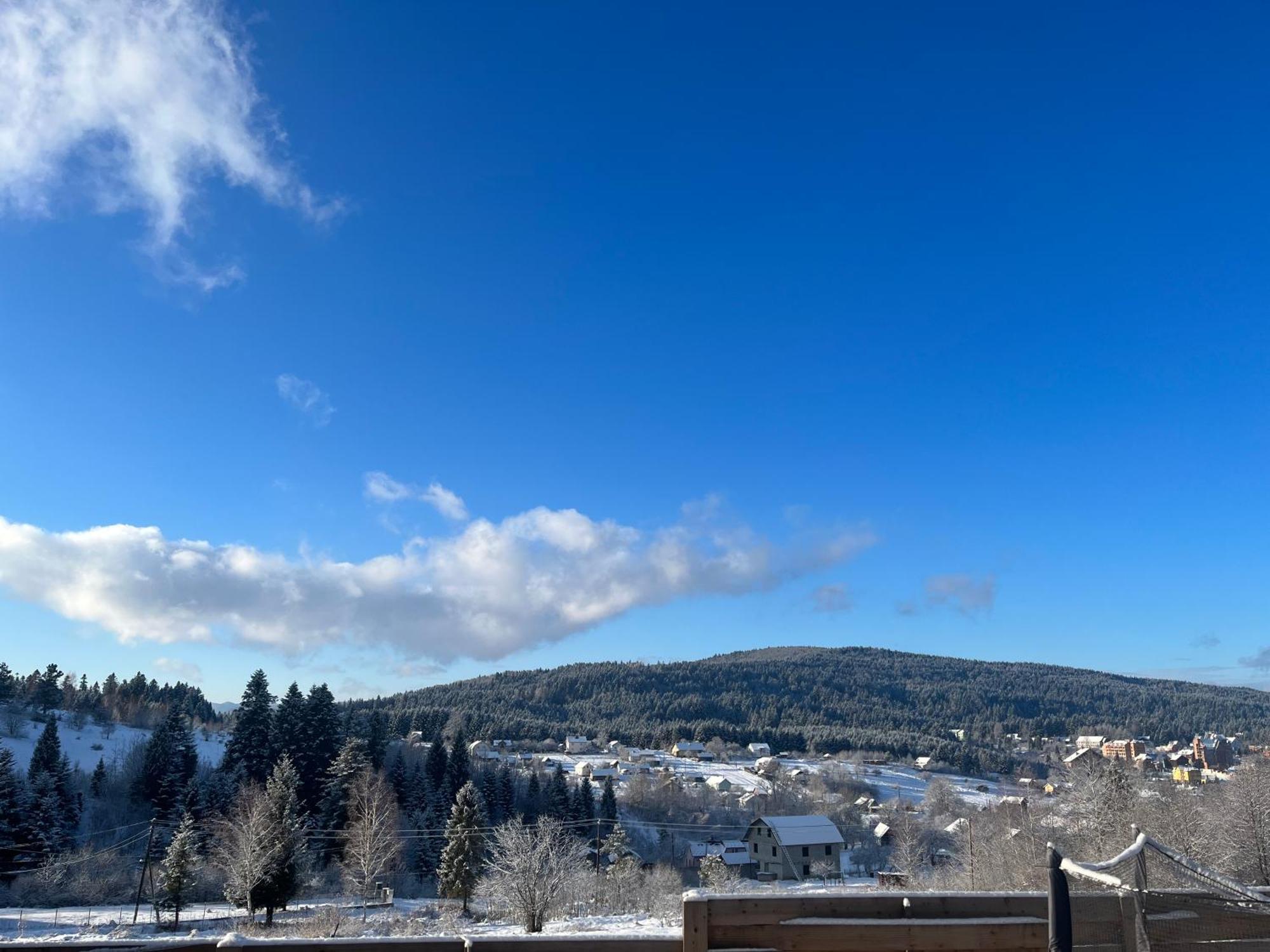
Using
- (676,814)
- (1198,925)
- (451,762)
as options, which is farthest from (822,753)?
(1198,925)

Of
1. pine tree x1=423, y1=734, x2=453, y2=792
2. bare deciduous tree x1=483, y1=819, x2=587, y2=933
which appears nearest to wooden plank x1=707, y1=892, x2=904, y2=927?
bare deciduous tree x1=483, y1=819, x2=587, y2=933

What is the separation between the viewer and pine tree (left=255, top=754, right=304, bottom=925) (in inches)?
1363

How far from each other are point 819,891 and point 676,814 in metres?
91.3

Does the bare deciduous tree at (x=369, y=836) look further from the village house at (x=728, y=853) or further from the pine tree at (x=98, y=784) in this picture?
the village house at (x=728, y=853)

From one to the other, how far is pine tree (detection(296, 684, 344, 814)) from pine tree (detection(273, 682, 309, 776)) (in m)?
0.16

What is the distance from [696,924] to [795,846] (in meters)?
60.9

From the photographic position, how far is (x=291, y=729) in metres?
Answer: 54.7

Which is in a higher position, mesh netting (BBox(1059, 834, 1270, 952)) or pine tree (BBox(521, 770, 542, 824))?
mesh netting (BBox(1059, 834, 1270, 952))

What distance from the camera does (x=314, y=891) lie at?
4453 cm

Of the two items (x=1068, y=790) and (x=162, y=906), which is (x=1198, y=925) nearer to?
(x=1068, y=790)

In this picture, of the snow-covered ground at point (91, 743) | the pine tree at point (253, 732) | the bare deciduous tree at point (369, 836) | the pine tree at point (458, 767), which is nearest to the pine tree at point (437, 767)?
the pine tree at point (458, 767)

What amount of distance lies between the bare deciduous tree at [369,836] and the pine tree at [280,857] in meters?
3.03

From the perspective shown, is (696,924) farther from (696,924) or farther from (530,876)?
(530,876)

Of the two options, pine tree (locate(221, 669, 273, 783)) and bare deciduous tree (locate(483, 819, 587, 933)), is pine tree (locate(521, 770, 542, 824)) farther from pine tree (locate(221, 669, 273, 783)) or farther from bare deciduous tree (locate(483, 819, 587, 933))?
bare deciduous tree (locate(483, 819, 587, 933))
